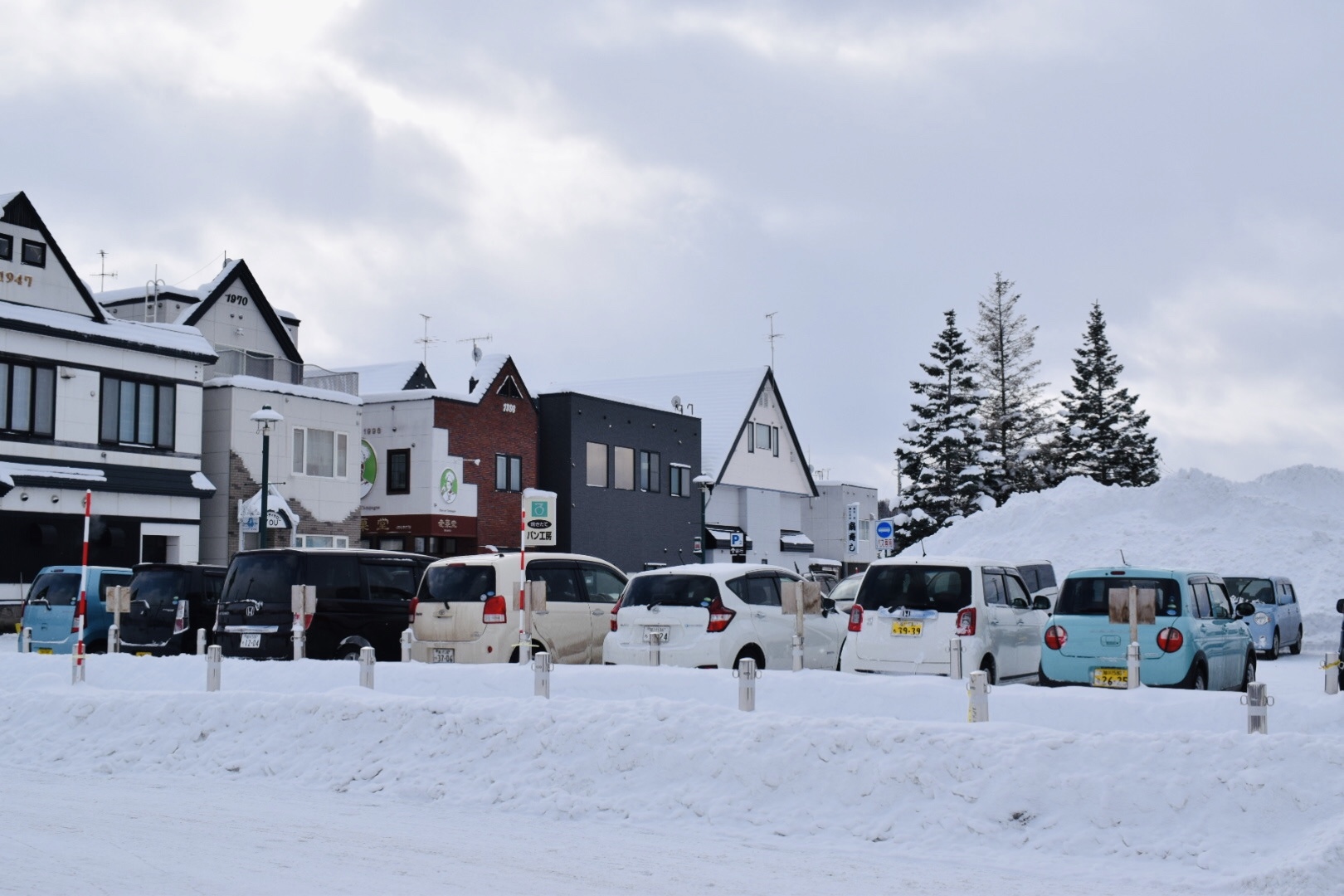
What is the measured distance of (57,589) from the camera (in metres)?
22.5

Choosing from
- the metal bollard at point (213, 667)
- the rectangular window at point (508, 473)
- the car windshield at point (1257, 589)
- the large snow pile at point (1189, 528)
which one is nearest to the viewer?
the metal bollard at point (213, 667)

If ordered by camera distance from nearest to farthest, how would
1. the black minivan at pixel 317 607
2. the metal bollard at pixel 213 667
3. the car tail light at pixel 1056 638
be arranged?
the metal bollard at pixel 213 667, the car tail light at pixel 1056 638, the black minivan at pixel 317 607

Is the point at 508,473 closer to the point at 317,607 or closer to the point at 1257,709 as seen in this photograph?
the point at 317,607

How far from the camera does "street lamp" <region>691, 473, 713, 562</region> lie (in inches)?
1766

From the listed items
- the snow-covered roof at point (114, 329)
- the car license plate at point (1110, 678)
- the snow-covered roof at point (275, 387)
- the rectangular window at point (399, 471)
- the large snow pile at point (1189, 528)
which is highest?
the snow-covered roof at point (114, 329)

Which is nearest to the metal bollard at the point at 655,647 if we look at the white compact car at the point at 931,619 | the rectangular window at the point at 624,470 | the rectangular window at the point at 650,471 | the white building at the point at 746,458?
the white compact car at the point at 931,619

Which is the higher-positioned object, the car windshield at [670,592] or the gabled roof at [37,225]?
the gabled roof at [37,225]

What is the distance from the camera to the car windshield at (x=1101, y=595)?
1496 centimetres

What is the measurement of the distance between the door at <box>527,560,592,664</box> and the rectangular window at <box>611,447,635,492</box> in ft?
111

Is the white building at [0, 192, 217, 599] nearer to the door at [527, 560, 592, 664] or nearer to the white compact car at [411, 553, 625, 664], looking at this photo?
the white compact car at [411, 553, 625, 664]

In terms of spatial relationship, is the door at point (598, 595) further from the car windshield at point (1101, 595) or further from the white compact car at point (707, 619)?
the car windshield at point (1101, 595)

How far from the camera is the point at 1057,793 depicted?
9578 millimetres

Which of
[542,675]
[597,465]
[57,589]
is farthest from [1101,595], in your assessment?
[597,465]

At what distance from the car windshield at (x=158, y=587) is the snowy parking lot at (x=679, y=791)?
6.56 m
